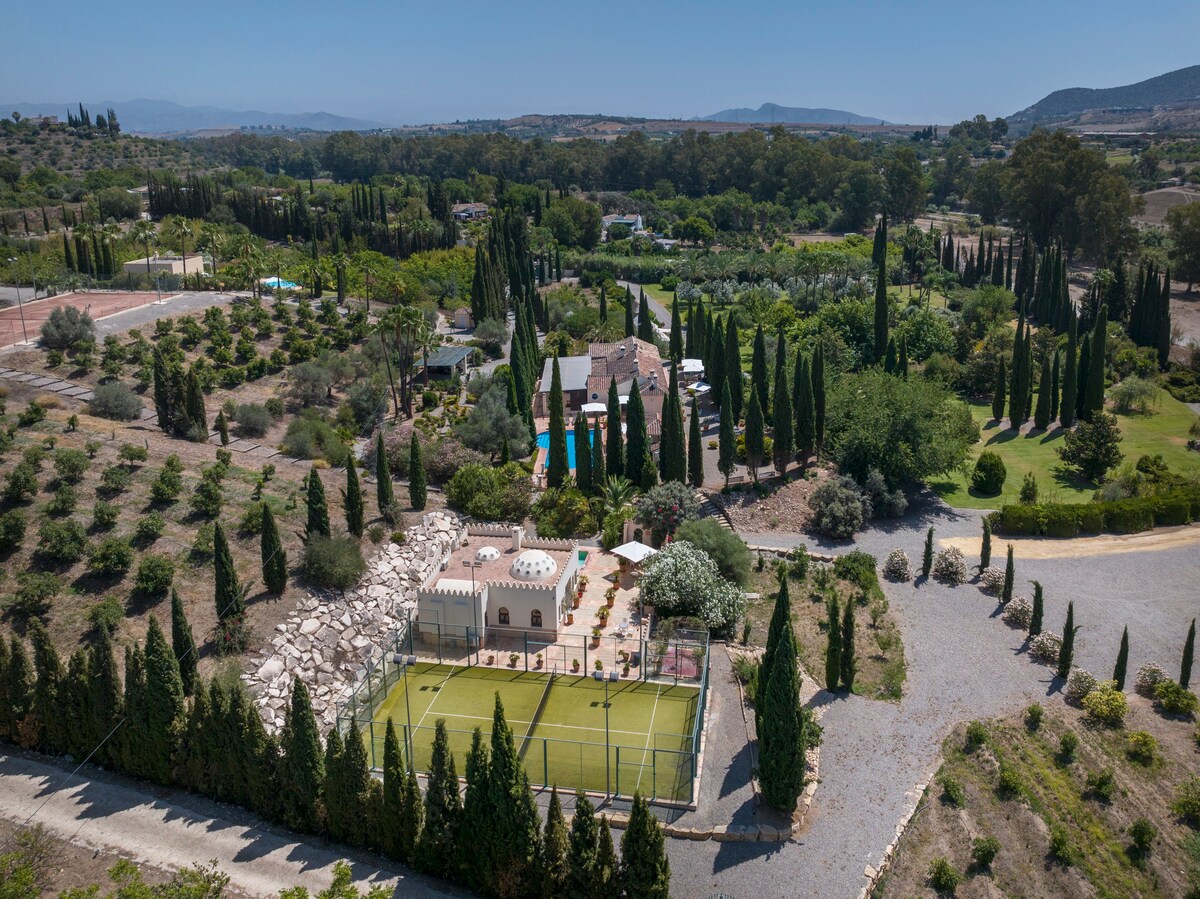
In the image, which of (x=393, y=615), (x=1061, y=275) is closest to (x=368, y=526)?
(x=393, y=615)

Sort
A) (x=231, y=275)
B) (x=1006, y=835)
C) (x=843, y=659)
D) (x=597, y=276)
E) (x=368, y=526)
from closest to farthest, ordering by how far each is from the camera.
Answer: (x=1006, y=835)
(x=843, y=659)
(x=368, y=526)
(x=231, y=275)
(x=597, y=276)

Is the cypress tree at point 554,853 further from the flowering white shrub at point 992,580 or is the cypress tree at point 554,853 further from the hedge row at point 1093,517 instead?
the hedge row at point 1093,517

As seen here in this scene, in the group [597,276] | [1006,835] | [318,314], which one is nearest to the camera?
[1006,835]

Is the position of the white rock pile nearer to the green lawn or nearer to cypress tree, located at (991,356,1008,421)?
the green lawn

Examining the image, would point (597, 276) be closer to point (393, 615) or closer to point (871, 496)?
point (871, 496)

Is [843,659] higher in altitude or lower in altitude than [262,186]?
lower
